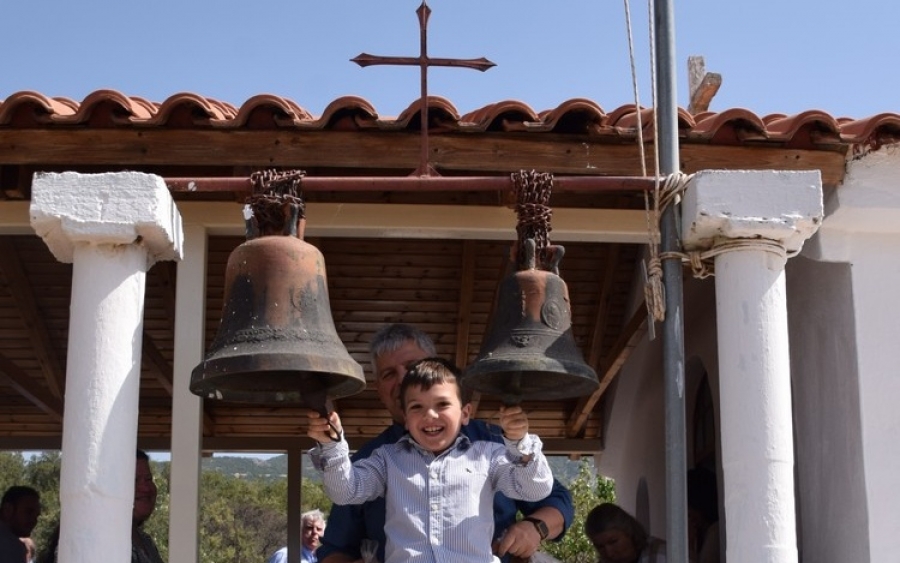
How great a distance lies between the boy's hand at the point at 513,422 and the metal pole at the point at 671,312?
1.59 feet

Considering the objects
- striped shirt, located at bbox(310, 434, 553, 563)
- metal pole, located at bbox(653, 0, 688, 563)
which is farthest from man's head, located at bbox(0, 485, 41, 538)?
metal pole, located at bbox(653, 0, 688, 563)

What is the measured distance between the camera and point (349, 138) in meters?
4.93

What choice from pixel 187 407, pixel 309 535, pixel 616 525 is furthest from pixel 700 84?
pixel 309 535

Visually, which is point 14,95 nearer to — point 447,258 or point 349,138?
point 349,138

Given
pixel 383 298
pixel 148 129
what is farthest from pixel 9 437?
pixel 148 129

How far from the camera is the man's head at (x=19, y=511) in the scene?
24.1 ft

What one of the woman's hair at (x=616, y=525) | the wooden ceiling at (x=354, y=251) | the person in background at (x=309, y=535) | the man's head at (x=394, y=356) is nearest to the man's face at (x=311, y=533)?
the person in background at (x=309, y=535)

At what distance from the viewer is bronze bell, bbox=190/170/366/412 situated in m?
3.65

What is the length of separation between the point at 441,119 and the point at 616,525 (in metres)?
2.31

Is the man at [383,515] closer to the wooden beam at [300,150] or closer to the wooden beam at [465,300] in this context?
the wooden beam at [300,150]

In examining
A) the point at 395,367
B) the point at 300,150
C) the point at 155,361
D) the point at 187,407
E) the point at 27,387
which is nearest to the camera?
the point at 395,367

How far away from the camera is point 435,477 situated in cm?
413

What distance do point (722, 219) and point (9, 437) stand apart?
24.8 feet

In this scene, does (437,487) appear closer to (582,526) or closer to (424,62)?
(424,62)
